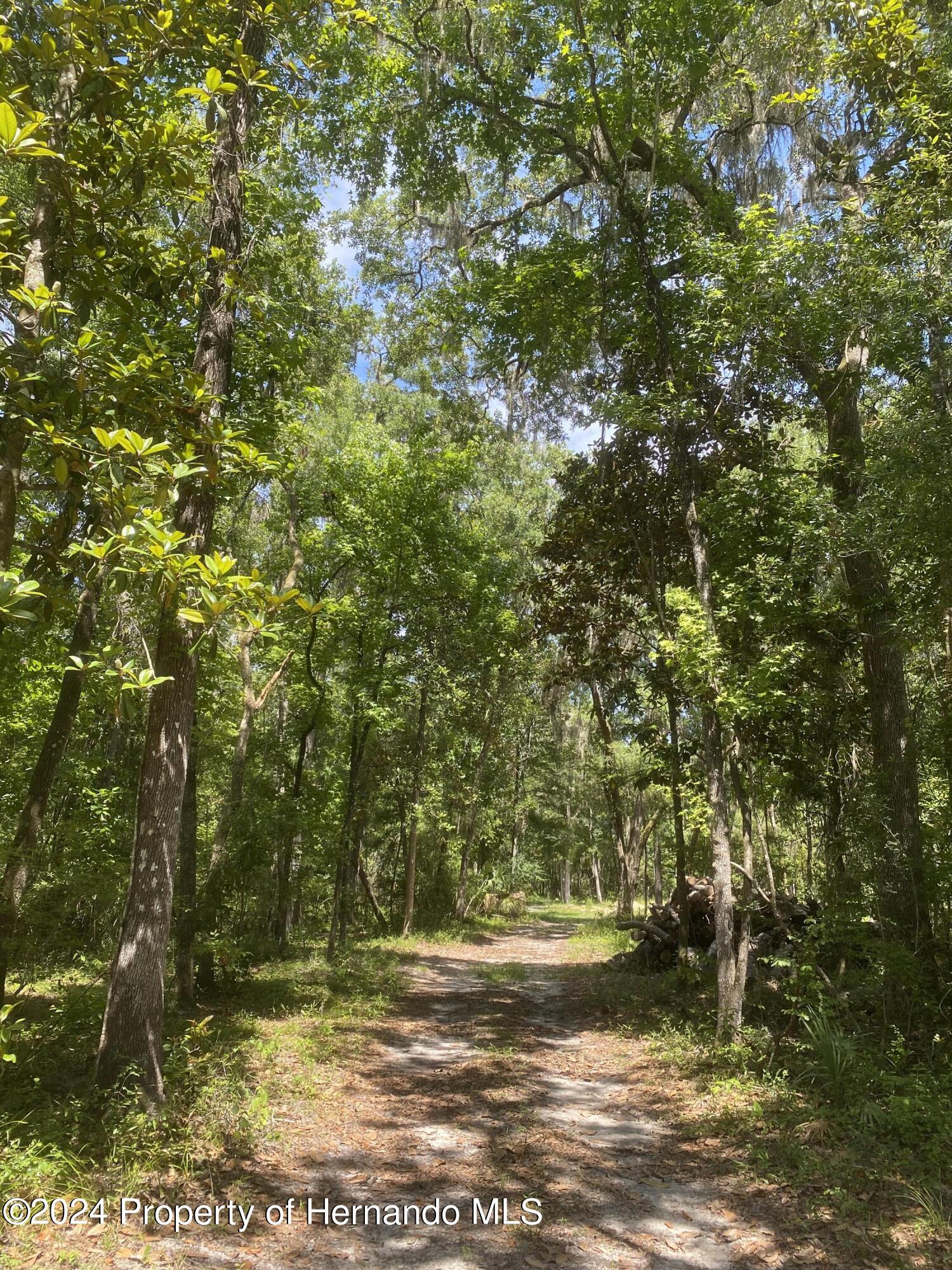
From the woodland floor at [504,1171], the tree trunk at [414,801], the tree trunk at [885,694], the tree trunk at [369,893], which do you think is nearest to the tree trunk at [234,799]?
the woodland floor at [504,1171]

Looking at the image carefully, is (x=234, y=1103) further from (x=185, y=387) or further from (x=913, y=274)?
(x=913, y=274)

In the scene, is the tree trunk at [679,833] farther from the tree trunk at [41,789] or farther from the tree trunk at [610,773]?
the tree trunk at [41,789]

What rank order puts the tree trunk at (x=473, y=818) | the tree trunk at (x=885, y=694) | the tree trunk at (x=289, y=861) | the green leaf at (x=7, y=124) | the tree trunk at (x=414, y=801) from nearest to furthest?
the green leaf at (x=7, y=124) < the tree trunk at (x=885, y=694) < the tree trunk at (x=289, y=861) < the tree trunk at (x=414, y=801) < the tree trunk at (x=473, y=818)

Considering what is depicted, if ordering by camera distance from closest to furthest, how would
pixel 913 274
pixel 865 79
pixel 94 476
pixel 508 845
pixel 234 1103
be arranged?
pixel 94 476 < pixel 234 1103 < pixel 913 274 < pixel 865 79 < pixel 508 845

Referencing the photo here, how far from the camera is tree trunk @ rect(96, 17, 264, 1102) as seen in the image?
5.10 metres

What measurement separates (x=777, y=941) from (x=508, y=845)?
25920 millimetres

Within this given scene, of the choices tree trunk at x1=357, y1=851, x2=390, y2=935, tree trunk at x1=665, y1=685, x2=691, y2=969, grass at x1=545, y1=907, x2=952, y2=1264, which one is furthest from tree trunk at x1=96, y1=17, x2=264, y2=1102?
tree trunk at x1=357, y1=851, x2=390, y2=935

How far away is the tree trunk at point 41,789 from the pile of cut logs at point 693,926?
8512mm

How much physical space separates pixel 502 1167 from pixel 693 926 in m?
7.67

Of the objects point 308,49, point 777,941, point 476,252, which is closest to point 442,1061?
point 777,941

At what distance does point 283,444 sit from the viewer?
879 centimetres

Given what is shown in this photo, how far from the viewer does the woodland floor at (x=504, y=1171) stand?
3914mm

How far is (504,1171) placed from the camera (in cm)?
497

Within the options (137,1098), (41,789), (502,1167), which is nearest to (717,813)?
(502,1167)
